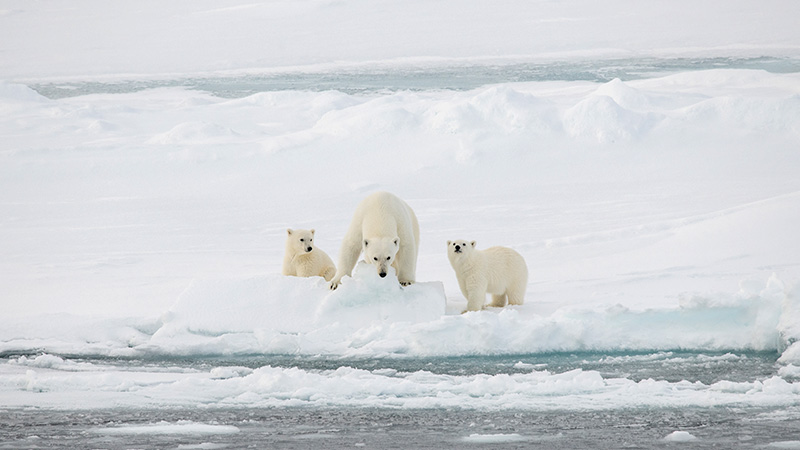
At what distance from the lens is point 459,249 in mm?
5797

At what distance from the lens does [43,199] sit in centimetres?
1200

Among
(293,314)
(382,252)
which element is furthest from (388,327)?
(293,314)

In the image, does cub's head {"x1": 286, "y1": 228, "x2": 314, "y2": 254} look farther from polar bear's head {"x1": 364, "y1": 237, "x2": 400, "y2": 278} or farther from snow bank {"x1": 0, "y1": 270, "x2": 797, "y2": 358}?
polar bear's head {"x1": 364, "y1": 237, "x2": 400, "y2": 278}

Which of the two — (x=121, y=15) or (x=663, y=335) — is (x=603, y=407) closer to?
(x=663, y=335)

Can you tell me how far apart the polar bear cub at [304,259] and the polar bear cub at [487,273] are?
0.99m

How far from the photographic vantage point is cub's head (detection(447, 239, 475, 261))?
5.79 metres

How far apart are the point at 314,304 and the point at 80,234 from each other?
5.34m

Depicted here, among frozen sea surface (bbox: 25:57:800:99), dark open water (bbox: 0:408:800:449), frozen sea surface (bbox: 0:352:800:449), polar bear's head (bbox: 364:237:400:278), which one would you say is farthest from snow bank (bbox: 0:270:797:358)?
frozen sea surface (bbox: 25:57:800:99)

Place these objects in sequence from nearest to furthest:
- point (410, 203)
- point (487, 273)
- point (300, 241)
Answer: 1. point (487, 273)
2. point (300, 241)
3. point (410, 203)

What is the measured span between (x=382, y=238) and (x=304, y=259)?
105 centimetres

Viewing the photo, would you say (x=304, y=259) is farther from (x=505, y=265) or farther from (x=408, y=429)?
(x=408, y=429)

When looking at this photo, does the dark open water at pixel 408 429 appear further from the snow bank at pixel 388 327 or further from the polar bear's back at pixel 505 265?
the polar bear's back at pixel 505 265

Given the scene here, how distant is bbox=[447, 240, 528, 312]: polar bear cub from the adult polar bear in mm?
285

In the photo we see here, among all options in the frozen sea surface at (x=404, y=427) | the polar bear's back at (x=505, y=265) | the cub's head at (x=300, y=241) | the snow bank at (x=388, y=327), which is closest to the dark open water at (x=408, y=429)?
the frozen sea surface at (x=404, y=427)
